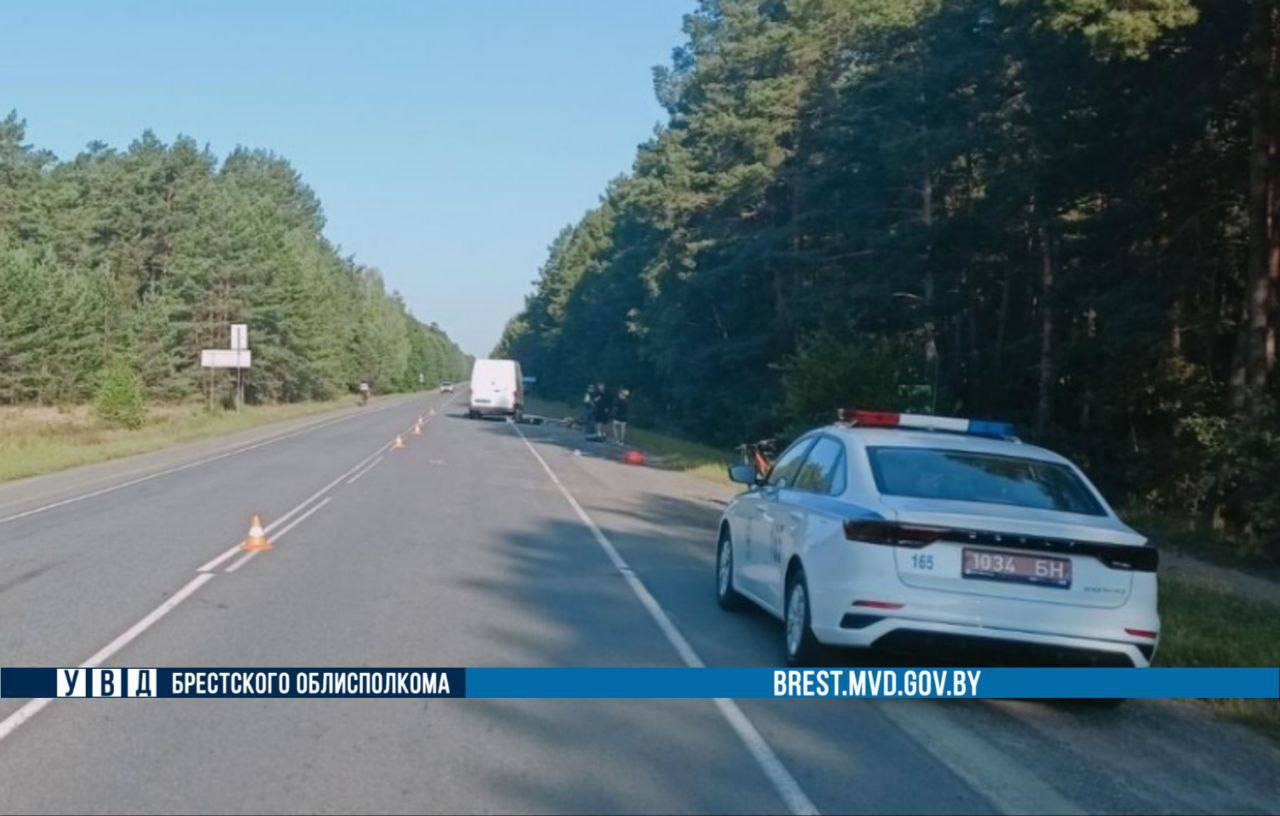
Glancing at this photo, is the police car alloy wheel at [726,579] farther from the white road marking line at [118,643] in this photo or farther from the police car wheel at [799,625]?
the white road marking line at [118,643]

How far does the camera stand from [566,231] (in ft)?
504

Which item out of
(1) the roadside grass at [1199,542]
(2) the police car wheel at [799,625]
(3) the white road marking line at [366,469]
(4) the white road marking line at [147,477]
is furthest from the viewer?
(3) the white road marking line at [366,469]

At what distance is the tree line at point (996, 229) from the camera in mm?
21594

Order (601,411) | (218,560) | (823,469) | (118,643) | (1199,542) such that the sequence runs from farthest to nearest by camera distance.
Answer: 1. (601,411)
2. (1199,542)
3. (218,560)
4. (823,469)
5. (118,643)

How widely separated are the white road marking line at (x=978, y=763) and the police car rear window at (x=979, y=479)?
1.34 m

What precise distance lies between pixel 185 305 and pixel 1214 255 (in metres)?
63.1

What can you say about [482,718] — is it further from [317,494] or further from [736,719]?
[317,494]

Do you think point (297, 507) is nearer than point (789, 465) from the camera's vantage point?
No

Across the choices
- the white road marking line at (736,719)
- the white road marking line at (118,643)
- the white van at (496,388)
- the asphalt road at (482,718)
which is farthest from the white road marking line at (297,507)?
the white van at (496,388)

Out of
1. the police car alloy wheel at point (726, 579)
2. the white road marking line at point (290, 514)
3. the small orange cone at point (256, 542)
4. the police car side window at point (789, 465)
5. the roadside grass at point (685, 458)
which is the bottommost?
the roadside grass at point (685, 458)

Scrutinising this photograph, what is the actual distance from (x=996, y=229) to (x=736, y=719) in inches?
1102

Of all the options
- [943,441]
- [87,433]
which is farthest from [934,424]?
[87,433]

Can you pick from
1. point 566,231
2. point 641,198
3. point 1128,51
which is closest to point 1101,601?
point 1128,51

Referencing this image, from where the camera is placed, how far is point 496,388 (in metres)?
65.1
